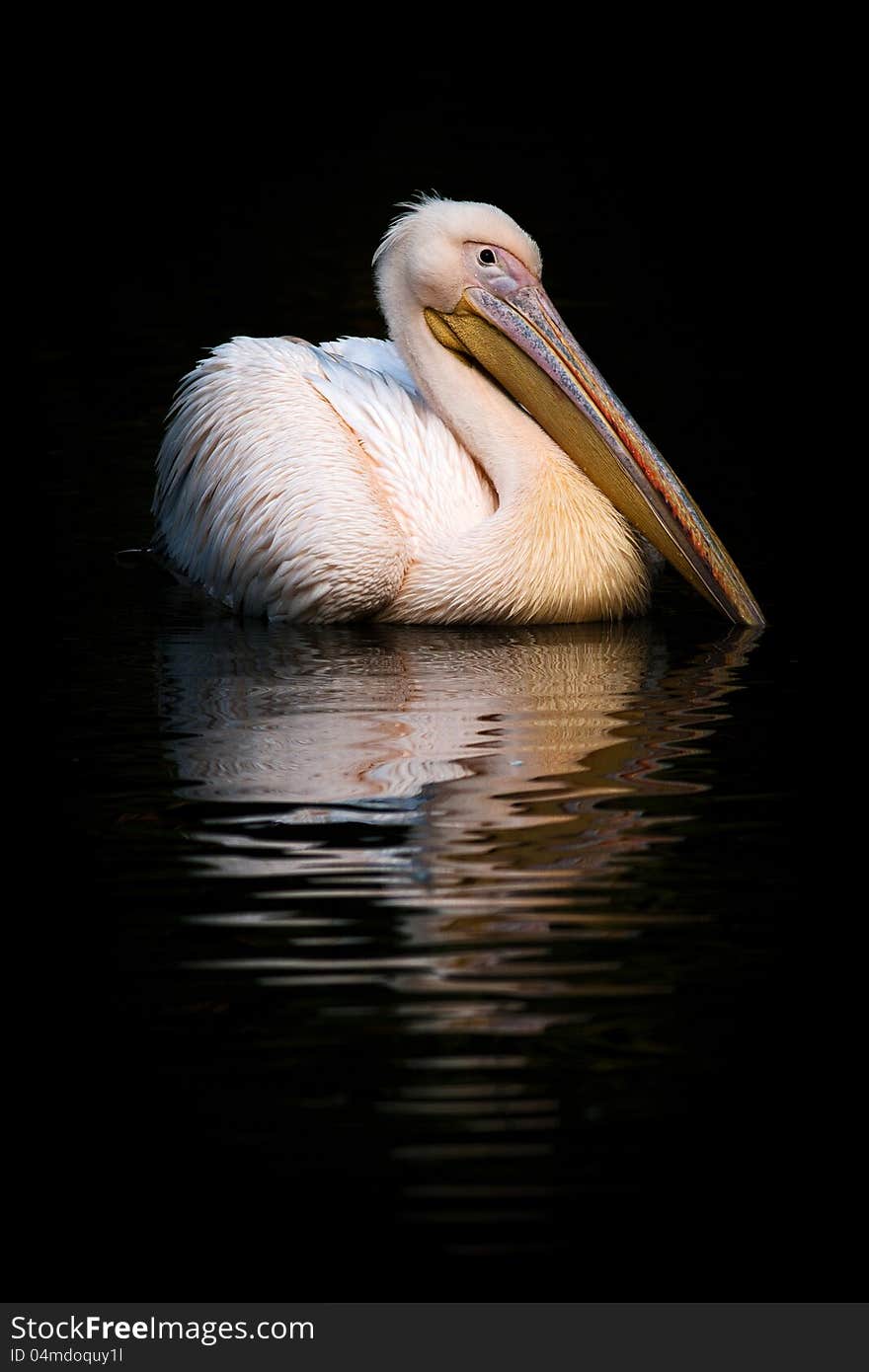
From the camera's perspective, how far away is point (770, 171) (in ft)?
72.4

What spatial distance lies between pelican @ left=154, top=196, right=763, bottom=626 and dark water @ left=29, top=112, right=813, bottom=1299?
15 cm

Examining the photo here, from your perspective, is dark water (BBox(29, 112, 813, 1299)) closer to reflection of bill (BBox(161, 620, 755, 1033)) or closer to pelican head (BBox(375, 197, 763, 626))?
reflection of bill (BBox(161, 620, 755, 1033))

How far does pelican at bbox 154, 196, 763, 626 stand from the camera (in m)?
6.18

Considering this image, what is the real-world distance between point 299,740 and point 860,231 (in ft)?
46.5

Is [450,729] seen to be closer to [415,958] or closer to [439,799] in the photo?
[439,799]

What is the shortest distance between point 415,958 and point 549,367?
3163 millimetres

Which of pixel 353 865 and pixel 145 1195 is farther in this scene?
pixel 353 865

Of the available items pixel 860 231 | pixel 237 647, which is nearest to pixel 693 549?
pixel 237 647

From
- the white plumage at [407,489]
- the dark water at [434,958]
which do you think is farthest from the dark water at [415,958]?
the white plumage at [407,489]

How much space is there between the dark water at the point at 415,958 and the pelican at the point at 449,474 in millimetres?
149

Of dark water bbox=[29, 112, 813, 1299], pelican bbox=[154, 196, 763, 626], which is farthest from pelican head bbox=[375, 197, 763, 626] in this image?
dark water bbox=[29, 112, 813, 1299]

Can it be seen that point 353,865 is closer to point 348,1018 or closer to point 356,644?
point 348,1018

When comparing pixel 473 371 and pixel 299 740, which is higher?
pixel 473 371

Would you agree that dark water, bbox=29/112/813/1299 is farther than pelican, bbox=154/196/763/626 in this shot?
No
